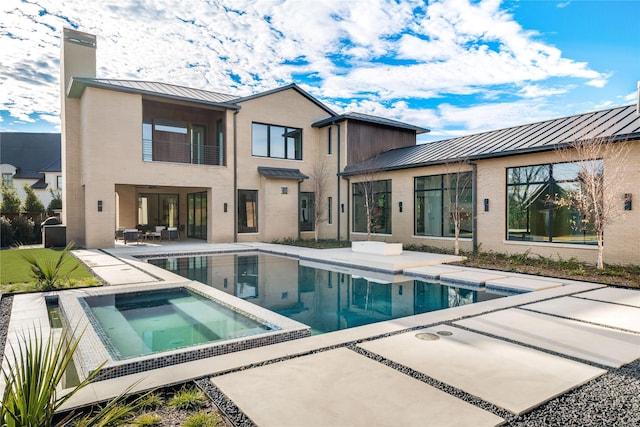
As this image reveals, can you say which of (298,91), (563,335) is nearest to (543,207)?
(563,335)

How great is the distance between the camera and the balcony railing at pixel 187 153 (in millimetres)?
18516

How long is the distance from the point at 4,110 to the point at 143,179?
10.8 metres

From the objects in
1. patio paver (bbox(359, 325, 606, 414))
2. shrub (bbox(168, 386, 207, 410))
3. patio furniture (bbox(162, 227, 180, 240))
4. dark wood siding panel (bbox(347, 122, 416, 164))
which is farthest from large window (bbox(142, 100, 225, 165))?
shrub (bbox(168, 386, 207, 410))

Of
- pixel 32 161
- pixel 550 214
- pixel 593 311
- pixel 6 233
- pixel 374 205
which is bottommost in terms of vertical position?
pixel 593 311

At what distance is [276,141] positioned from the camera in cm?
1959

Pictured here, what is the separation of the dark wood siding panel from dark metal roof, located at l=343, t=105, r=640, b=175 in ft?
5.38

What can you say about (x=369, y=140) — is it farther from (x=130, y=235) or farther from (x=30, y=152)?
(x=30, y=152)

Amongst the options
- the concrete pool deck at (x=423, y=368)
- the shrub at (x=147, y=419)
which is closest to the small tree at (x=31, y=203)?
the concrete pool deck at (x=423, y=368)

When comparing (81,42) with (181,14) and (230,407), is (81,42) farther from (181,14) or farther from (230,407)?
(230,407)

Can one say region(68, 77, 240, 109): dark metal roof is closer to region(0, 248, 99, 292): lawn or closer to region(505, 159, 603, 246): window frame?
region(0, 248, 99, 292): lawn

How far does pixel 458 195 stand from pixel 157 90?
1304 cm

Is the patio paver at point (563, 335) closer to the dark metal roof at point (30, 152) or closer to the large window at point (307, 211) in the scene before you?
the large window at point (307, 211)

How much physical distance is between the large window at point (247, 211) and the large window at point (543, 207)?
11.3 m

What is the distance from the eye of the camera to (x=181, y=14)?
1289cm
